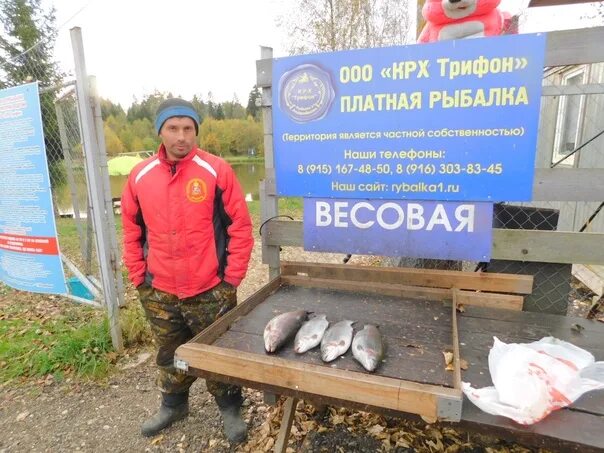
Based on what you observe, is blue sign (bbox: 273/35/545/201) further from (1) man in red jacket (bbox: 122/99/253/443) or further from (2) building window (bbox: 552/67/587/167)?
(2) building window (bbox: 552/67/587/167)

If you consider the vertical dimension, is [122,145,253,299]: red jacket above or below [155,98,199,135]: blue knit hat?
below

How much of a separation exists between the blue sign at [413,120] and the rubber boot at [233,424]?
1656 mm

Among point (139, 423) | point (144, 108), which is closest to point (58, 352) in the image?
point (139, 423)

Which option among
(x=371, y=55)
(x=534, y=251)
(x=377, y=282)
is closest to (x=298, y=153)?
(x=371, y=55)

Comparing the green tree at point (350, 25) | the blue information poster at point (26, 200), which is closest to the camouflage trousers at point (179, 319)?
the blue information poster at point (26, 200)

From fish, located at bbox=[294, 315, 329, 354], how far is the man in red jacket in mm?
788

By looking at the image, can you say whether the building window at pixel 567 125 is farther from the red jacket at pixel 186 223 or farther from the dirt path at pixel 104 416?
the dirt path at pixel 104 416

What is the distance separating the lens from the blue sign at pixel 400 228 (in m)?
2.44

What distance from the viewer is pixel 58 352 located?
372 cm

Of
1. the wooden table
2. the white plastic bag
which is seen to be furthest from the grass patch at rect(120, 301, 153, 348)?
the white plastic bag

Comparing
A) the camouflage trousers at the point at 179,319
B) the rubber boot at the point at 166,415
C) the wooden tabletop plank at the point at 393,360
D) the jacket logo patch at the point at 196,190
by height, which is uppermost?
the jacket logo patch at the point at 196,190

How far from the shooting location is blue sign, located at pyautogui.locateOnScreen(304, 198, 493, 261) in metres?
2.44

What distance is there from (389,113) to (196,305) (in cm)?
183

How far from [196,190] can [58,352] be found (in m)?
2.53
